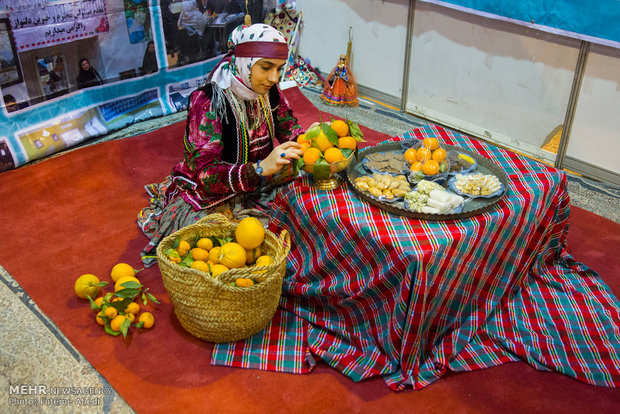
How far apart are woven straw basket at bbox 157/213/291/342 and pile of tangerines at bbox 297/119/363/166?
12.8 inches

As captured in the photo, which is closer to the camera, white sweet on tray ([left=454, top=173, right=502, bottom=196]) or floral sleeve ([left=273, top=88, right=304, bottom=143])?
white sweet on tray ([left=454, top=173, right=502, bottom=196])

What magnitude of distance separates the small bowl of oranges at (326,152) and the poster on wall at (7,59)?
2225mm

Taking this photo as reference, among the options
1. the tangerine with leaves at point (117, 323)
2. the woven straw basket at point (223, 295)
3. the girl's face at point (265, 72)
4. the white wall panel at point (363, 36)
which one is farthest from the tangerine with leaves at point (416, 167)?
the white wall panel at point (363, 36)

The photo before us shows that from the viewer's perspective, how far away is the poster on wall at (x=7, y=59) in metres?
3.30

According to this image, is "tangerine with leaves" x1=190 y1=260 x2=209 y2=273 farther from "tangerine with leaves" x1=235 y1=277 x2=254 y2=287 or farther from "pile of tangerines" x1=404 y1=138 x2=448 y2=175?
"pile of tangerines" x1=404 y1=138 x2=448 y2=175

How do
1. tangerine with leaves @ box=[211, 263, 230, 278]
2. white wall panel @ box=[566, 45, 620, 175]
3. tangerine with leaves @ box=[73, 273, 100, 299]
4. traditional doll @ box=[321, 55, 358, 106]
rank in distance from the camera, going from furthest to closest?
traditional doll @ box=[321, 55, 358, 106] < white wall panel @ box=[566, 45, 620, 175] < tangerine with leaves @ box=[73, 273, 100, 299] < tangerine with leaves @ box=[211, 263, 230, 278]

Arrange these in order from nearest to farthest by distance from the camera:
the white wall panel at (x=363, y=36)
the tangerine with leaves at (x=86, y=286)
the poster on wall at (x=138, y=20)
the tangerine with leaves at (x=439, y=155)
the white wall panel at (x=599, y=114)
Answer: the tangerine with leaves at (x=439, y=155), the tangerine with leaves at (x=86, y=286), the white wall panel at (x=599, y=114), the poster on wall at (x=138, y=20), the white wall panel at (x=363, y=36)

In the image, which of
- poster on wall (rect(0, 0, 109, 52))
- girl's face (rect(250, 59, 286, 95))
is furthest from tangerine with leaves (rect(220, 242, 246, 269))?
poster on wall (rect(0, 0, 109, 52))

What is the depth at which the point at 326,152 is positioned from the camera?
6.91ft

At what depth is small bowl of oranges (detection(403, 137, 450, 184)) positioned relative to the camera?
2.17m

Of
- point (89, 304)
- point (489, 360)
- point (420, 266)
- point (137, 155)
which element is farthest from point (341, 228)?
point (137, 155)

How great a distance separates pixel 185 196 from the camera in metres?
2.61

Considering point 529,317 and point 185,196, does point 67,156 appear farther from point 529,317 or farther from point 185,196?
point 529,317

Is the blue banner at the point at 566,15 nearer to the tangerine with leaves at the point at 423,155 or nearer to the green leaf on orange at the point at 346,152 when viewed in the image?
the tangerine with leaves at the point at 423,155
